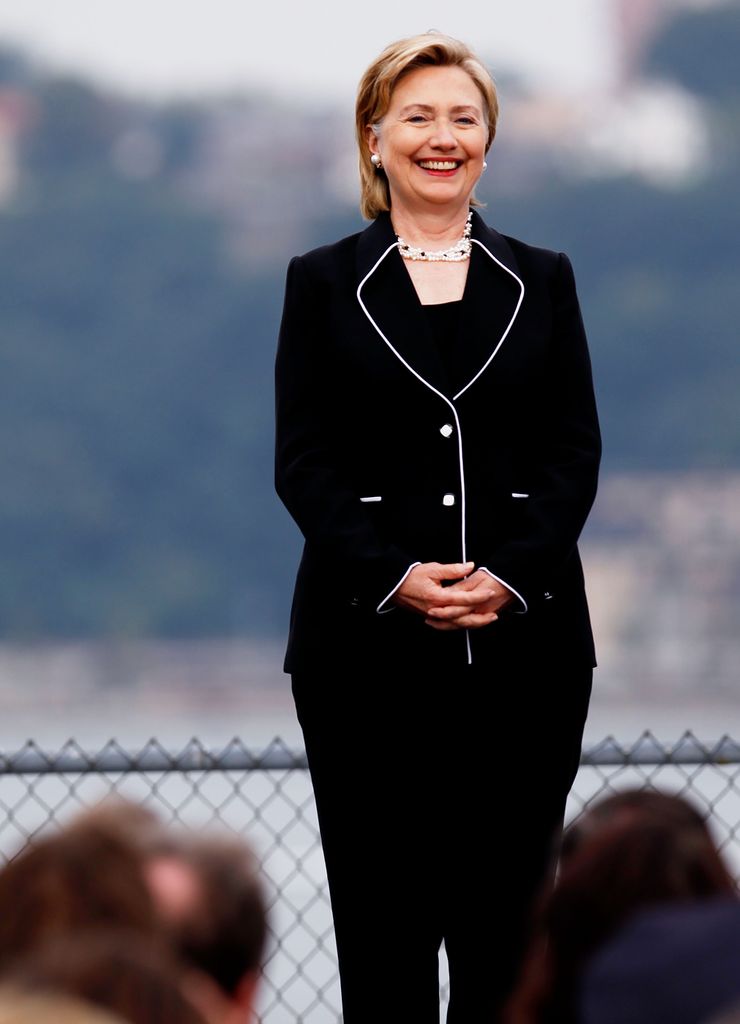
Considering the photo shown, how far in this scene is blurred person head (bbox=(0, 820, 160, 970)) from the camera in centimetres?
147

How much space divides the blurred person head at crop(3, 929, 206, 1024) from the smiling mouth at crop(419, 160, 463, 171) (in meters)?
1.63

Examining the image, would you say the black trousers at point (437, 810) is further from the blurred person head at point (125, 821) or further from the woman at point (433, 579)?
the blurred person head at point (125, 821)

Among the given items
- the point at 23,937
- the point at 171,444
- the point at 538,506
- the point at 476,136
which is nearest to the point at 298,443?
the point at 538,506

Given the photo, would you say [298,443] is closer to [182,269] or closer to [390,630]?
[390,630]

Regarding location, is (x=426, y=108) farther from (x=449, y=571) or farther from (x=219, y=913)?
(x=219, y=913)

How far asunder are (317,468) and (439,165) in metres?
0.48

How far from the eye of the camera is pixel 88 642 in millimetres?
25891

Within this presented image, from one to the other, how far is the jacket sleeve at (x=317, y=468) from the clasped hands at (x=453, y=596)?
→ 0.03 meters

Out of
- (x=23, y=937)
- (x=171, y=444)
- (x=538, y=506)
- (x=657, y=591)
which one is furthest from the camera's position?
(x=171, y=444)

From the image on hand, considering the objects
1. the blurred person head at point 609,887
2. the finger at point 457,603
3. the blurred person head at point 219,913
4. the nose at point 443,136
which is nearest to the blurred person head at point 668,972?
the blurred person head at point 609,887

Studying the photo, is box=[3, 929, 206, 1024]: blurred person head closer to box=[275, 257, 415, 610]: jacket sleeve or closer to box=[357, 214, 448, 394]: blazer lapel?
box=[275, 257, 415, 610]: jacket sleeve

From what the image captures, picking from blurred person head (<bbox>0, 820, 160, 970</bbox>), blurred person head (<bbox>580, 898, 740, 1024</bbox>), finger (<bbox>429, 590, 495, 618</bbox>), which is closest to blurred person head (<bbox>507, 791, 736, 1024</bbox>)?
blurred person head (<bbox>580, 898, 740, 1024</bbox>)

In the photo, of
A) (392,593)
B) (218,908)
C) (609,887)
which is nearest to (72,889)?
(218,908)

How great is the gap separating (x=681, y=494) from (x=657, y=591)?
2.00 m
